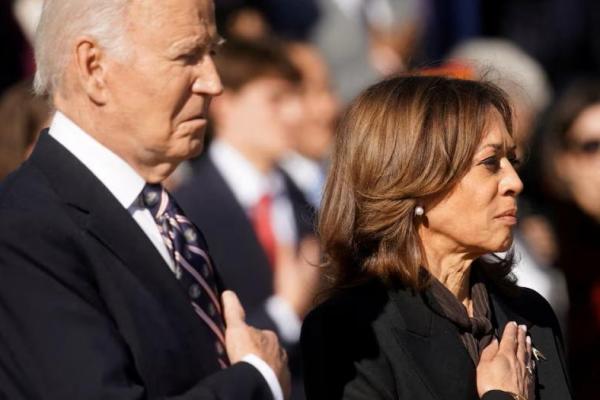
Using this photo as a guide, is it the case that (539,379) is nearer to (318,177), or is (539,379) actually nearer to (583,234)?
(583,234)

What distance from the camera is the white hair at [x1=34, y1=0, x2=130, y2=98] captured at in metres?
3.62

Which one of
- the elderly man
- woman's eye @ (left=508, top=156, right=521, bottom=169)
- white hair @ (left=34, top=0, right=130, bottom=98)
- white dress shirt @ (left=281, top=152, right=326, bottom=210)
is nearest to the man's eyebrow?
the elderly man

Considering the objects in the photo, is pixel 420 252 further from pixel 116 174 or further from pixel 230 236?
pixel 230 236

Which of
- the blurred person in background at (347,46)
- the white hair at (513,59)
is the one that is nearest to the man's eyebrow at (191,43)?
the white hair at (513,59)

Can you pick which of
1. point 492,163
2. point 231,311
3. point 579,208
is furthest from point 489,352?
point 579,208

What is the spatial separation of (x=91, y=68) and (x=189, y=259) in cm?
53

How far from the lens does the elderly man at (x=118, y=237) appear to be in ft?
10.8

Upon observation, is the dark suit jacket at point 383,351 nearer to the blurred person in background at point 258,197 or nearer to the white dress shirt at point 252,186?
the blurred person in background at point 258,197

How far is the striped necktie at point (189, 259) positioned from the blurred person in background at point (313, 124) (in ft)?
10.9

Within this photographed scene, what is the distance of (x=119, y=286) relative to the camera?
11.3ft

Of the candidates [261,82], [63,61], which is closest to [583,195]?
[261,82]

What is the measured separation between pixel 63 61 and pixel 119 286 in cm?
60

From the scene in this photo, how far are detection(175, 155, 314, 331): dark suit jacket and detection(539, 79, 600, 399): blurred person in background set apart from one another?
3.29 feet

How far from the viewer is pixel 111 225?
3.51 metres
